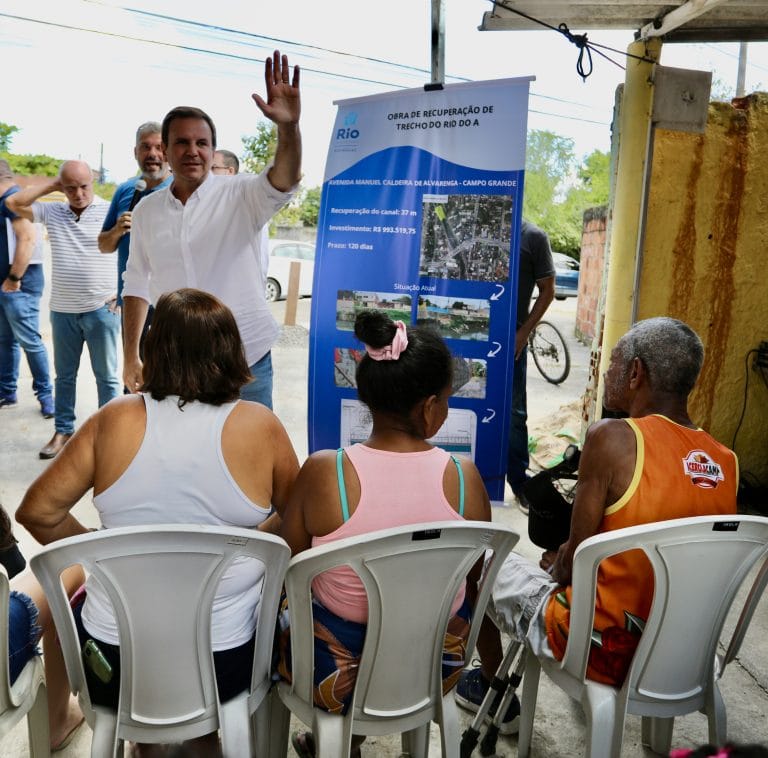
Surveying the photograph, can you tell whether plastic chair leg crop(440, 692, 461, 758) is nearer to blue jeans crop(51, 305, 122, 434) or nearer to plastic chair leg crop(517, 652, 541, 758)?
plastic chair leg crop(517, 652, 541, 758)

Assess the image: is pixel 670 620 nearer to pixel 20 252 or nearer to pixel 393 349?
pixel 393 349

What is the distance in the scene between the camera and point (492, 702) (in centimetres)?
199

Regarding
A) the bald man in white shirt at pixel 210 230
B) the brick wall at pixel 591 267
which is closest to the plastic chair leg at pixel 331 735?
the bald man in white shirt at pixel 210 230

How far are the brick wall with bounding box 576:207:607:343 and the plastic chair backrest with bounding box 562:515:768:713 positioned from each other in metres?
8.10

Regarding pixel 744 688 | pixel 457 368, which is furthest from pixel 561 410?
pixel 744 688

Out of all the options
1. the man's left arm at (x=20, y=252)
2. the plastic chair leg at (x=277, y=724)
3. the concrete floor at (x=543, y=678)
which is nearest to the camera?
the plastic chair leg at (x=277, y=724)

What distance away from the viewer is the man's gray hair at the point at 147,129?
12.4 ft

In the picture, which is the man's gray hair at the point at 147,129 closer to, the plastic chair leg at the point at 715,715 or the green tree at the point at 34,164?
the plastic chair leg at the point at 715,715

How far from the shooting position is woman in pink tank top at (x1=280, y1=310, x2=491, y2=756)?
1532 mm

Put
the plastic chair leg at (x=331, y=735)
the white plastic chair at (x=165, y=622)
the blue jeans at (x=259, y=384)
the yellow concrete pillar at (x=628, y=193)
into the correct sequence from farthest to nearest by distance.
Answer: the yellow concrete pillar at (x=628, y=193), the blue jeans at (x=259, y=384), the plastic chair leg at (x=331, y=735), the white plastic chair at (x=165, y=622)

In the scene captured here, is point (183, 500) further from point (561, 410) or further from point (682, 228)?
point (561, 410)

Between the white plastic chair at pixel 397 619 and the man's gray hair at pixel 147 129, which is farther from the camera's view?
the man's gray hair at pixel 147 129

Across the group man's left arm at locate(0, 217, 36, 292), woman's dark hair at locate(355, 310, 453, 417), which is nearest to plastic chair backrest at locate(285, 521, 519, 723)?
woman's dark hair at locate(355, 310, 453, 417)

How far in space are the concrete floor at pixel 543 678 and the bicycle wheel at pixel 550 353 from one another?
13 centimetres
